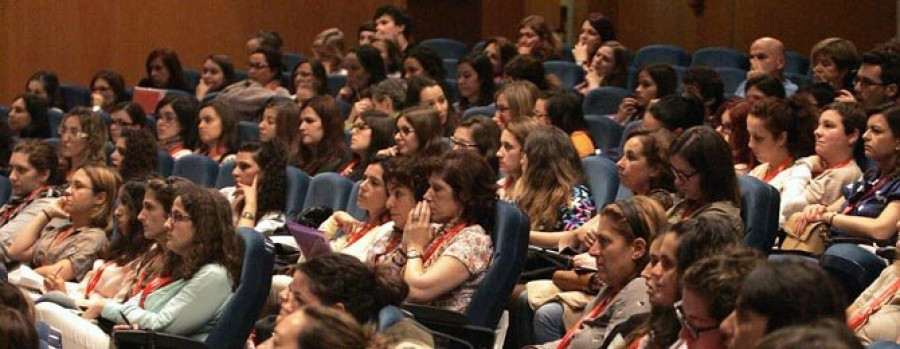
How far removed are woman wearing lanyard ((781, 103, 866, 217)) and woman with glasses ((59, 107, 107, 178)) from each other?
3.03m

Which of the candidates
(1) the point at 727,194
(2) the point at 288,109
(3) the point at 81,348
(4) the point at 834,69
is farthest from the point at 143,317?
(4) the point at 834,69

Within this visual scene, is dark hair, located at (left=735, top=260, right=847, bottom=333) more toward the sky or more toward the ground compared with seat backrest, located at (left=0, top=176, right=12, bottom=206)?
more toward the sky

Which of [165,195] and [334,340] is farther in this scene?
[165,195]

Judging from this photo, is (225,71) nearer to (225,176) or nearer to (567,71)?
(567,71)

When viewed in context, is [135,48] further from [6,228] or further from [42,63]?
[6,228]

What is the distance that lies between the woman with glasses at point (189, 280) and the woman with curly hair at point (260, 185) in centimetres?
117

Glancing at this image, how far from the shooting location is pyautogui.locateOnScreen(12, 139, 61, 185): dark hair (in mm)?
6293

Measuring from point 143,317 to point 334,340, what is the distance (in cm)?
176

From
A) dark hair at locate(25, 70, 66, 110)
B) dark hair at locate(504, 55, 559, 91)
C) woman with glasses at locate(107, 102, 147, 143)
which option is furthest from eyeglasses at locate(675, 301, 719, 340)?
dark hair at locate(25, 70, 66, 110)

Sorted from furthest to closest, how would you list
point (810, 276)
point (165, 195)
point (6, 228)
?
1. point (6, 228)
2. point (165, 195)
3. point (810, 276)

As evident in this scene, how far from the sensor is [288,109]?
23.0 ft

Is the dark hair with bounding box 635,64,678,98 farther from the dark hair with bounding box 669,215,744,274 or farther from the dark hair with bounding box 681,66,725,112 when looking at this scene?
the dark hair with bounding box 669,215,744,274

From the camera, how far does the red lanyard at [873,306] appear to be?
392cm

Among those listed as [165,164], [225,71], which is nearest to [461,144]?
[165,164]
